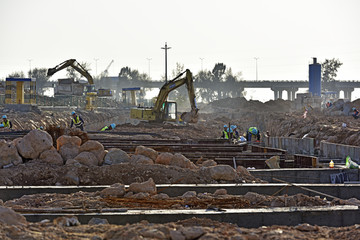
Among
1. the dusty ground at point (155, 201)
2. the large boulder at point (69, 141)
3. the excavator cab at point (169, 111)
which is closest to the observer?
the dusty ground at point (155, 201)

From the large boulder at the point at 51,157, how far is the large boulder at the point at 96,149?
2.08ft

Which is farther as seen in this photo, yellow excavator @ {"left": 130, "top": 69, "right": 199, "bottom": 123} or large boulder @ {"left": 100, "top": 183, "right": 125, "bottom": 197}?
yellow excavator @ {"left": 130, "top": 69, "right": 199, "bottom": 123}

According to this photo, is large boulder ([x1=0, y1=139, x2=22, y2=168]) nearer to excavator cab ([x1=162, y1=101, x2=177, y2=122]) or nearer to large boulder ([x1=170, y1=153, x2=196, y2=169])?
large boulder ([x1=170, y1=153, x2=196, y2=169])

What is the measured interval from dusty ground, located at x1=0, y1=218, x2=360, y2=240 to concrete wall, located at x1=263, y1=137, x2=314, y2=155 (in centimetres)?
1351

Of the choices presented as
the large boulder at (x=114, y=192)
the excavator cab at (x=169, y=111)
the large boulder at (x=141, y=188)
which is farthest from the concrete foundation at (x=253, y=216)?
the excavator cab at (x=169, y=111)

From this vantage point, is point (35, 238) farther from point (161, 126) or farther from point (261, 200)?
point (161, 126)

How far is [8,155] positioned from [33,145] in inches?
24.3

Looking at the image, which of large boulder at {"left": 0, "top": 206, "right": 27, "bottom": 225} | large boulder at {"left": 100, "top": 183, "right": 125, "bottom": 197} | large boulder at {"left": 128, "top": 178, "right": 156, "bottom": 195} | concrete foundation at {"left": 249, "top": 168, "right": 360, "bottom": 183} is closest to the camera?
large boulder at {"left": 0, "top": 206, "right": 27, "bottom": 225}

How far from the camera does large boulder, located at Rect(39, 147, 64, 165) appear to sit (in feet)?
42.4

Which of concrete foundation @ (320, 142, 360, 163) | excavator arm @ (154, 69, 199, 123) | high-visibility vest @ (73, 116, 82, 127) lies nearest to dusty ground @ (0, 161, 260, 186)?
concrete foundation @ (320, 142, 360, 163)

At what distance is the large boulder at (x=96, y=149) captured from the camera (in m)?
13.2

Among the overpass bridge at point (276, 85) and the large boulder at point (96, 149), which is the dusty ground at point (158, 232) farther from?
the overpass bridge at point (276, 85)

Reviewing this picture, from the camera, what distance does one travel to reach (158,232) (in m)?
6.07

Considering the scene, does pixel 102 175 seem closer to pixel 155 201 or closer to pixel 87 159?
pixel 87 159
